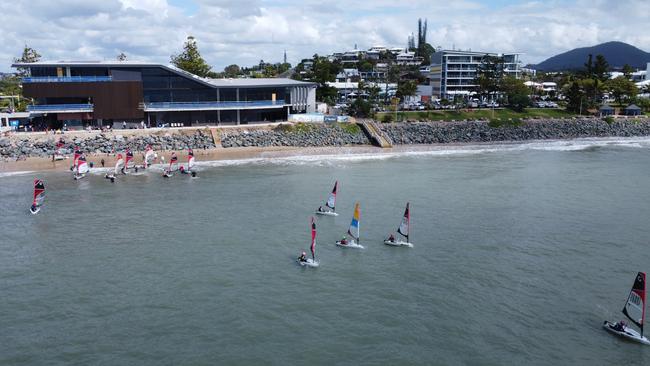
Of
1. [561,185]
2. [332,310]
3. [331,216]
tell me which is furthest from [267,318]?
[561,185]

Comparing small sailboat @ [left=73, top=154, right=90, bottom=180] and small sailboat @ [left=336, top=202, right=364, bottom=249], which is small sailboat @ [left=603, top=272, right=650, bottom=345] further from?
small sailboat @ [left=73, top=154, right=90, bottom=180]

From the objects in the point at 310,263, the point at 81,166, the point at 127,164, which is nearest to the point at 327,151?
the point at 127,164

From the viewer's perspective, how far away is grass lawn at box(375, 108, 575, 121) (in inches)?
3788

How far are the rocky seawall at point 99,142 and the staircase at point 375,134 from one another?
25.3 metres

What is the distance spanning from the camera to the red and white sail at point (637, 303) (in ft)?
73.9

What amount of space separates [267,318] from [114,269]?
447 inches

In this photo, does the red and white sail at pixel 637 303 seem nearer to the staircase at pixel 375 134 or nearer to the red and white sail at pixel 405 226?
the red and white sail at pixel 405 226

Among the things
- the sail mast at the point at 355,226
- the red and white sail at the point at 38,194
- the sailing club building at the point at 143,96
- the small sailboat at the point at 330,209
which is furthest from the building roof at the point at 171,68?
the sail mast at the point at 355,226

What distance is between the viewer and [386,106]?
10838 cm

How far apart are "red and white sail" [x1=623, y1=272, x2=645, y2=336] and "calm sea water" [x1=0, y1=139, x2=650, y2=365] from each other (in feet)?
4.63

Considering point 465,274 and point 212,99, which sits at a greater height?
point 212,99

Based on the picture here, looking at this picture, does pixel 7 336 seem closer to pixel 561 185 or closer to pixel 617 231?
pixel 617 231

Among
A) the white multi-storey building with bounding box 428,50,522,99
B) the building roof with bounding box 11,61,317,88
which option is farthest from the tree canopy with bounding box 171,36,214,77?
the white multi-storey building with bounding box 428,50,522,99

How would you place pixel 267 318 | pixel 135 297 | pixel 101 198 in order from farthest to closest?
pixel 101 198
pixel 135 297
pixel 267 318
